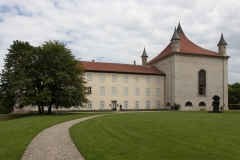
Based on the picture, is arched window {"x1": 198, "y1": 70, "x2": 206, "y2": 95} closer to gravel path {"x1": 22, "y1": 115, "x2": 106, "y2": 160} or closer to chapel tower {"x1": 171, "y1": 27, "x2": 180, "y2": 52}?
chapel tower {"x1": 171, "y1": 27, "x2": 180, "y2": 52}

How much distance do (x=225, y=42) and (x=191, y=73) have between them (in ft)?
34.7

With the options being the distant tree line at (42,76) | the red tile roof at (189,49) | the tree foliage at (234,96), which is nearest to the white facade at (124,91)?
the red tile roof at (189,49)

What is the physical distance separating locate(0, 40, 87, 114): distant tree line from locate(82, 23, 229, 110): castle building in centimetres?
1043

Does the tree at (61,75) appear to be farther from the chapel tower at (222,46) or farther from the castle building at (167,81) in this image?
the chapel tower at (222,46)

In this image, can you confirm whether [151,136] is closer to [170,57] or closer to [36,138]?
[36,138]

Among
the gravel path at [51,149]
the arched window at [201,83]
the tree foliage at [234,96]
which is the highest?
the arched window at [201,83]

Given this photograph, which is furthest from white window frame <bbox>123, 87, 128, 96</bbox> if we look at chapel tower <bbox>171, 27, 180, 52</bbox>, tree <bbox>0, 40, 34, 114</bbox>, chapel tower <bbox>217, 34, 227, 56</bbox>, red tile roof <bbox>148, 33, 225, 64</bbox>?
chapel tower <bbox>217, 34, 227, 56</bbox>

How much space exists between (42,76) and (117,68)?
57.2 feet

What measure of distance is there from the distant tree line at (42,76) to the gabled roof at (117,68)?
33.1ft

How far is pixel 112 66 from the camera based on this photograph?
4309 cm

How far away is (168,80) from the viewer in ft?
145

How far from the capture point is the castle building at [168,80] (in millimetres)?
40906

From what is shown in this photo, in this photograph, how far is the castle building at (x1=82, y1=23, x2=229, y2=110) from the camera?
40906 mm

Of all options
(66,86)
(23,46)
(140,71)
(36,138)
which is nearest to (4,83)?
(23,46)
